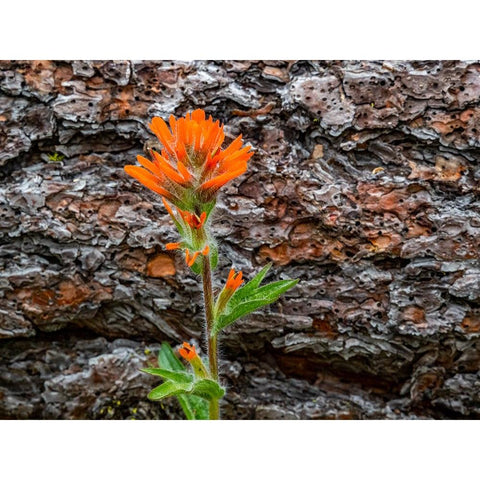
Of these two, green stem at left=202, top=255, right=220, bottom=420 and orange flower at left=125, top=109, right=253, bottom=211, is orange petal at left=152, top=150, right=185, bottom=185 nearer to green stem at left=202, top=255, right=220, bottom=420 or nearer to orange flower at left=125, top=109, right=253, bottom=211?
orange flower at left=125, top=109, right=253, bottom=211

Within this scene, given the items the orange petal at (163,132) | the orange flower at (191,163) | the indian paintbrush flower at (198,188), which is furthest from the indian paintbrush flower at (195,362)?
the orange petal at (163,132)

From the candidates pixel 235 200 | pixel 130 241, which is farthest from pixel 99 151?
pixel 235 200

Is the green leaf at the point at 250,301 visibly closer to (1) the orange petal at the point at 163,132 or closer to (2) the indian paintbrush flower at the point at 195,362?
(2) the indian paintbrush flower at the point at 195,362

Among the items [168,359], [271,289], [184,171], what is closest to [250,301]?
[271,289]

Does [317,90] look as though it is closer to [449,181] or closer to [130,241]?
[449,181]

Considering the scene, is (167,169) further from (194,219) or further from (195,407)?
(195,407)
